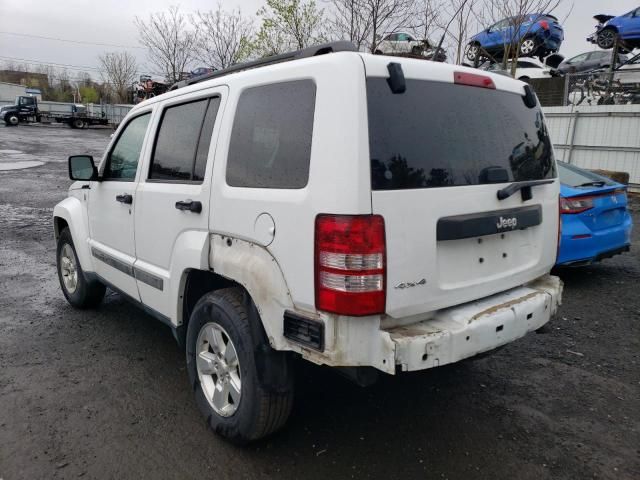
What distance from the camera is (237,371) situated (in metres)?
2.73

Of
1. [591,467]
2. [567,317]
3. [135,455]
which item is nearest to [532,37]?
[567,317]

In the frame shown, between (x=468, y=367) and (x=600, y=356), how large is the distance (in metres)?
1.14

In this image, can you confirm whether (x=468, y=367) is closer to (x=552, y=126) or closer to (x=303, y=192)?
(x=303, y=192)

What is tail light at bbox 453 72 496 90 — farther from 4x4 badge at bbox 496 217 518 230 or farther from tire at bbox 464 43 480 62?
tire at bbox 464 43 480 62

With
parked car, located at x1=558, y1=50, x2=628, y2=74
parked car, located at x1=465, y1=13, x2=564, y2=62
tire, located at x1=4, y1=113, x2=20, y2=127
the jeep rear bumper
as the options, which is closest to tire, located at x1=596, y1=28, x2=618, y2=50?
parked car, located at x1=558, y1=50, x2=628, y2=74

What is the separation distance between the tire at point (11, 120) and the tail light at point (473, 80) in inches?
1824

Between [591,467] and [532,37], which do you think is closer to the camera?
[591,467]

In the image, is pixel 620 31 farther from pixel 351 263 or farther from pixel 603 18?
pixel 351 263

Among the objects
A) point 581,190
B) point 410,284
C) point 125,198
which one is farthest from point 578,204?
point 125,198

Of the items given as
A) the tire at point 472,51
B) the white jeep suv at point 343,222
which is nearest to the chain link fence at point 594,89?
the tire at point 472,51

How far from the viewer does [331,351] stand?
7.24 ft

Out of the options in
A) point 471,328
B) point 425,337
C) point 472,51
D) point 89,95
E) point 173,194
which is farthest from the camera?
point 89,95

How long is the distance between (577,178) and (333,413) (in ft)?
14.1

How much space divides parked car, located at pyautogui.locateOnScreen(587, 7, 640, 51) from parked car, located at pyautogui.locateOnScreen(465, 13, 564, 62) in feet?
5.55
